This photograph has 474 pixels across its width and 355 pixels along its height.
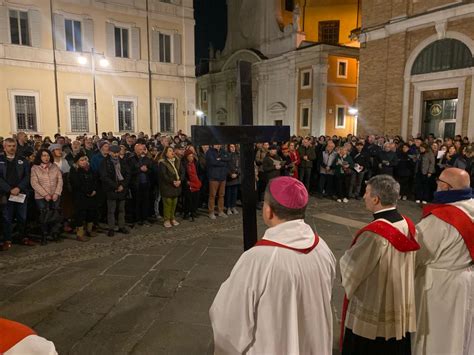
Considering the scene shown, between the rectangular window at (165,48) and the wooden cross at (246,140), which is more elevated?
the rectangular window at (165,48)

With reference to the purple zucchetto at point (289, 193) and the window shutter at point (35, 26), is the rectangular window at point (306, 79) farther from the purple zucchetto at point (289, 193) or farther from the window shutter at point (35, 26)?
the purple zucchetto at point (289, 193)

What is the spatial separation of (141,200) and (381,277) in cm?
651

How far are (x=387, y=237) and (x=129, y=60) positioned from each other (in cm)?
2402

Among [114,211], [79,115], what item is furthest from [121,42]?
[114,211]

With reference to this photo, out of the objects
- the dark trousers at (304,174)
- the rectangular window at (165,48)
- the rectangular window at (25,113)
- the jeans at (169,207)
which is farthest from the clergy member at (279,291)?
the rectangular window at (165,48)

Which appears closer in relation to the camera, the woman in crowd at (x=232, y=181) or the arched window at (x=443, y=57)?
the woman in crowd at (x=232, y=181)

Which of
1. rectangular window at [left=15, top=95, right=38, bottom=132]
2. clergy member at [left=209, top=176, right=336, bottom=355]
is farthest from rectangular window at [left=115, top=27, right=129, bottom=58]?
clergy member at [left=209, top=176, right=336, bottom=355]

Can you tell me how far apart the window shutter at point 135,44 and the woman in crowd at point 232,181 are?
57.3 ft

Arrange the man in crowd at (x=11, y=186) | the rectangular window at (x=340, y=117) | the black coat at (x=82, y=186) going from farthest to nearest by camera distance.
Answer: the rectangular window at (x=340, y=117) → the black coat at (x=82, y=186) → the man in crowd at (x=11, y=186)

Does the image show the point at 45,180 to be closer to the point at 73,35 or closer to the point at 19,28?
the point at 19,28

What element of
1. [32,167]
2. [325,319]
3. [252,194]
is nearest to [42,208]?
[32,167]

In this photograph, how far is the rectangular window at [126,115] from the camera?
24250 mm

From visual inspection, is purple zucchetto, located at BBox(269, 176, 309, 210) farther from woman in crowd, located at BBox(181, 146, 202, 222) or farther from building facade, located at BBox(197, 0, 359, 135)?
building facade, located at BBox(197, 0, 359, 135)

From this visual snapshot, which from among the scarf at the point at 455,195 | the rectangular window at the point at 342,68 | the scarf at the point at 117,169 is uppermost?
the rectangular window at the point at 342,68
